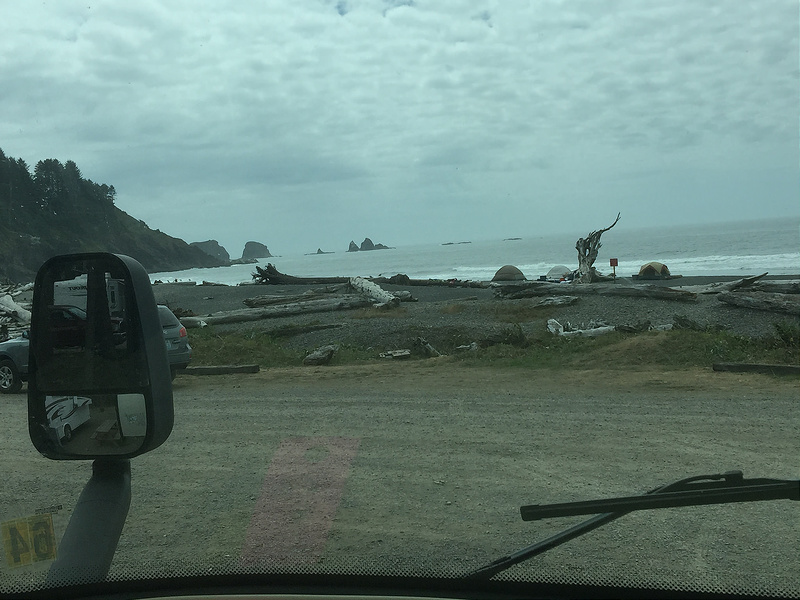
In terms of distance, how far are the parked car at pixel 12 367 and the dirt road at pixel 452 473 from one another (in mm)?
573

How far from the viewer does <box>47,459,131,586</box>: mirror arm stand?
275 centimetres

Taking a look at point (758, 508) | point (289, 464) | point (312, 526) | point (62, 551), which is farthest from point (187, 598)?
point (758, 508)

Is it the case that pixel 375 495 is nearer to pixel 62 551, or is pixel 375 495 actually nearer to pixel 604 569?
pixel 604 569

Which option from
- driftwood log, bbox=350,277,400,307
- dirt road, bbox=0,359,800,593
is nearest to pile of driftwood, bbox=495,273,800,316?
driftwood log, bbox=350,277,400,307

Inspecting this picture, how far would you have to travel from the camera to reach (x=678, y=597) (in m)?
2.62

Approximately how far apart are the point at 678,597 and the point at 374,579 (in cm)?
117

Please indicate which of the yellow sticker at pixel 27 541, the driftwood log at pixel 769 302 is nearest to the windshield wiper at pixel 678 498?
the yellow sticker at pixel 27 541

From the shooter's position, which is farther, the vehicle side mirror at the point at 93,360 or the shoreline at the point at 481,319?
the shoreline at the point at 481,319

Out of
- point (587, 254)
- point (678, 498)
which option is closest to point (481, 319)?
point (587, 254)

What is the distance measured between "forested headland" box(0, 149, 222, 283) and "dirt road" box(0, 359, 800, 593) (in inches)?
63.3

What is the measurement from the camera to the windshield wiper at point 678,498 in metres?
2.31

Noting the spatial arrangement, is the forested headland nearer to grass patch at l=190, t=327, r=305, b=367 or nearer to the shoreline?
the shoreline

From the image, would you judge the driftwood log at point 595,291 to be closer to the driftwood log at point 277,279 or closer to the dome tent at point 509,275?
the driftwood log at point 277,279

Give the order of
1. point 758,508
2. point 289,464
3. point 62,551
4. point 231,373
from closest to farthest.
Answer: point 62,551, point 758,508, point 289,464, point 231,373
